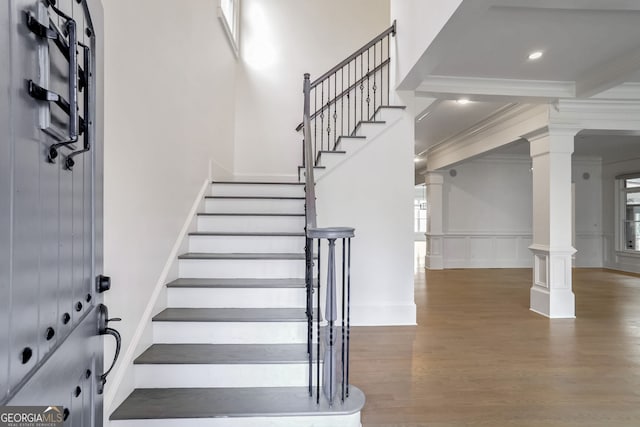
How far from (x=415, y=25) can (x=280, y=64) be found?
2.93 meters

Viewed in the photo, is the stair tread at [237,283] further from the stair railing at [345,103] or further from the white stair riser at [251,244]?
the stair railing at [345,103]

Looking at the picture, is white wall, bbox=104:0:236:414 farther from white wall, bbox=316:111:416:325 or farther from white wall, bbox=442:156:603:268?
white wall, bbox=442:156:603:268

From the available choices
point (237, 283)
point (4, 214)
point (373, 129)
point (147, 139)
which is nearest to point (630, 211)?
point (373, 129)

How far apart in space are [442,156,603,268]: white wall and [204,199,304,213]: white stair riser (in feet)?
18.1

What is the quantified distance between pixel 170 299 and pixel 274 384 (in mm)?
1019

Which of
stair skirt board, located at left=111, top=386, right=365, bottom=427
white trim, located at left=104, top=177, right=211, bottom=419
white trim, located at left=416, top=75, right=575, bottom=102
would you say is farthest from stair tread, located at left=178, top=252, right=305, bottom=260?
white trim, located at left=416, top=75, right=575, bottom=102

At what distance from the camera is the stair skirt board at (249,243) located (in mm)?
2842

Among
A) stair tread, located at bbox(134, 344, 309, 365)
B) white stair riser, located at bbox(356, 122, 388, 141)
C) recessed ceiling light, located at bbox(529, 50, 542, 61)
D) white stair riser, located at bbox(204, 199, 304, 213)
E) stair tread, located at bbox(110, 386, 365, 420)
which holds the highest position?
recessed ceiling light, located at bbox(529, 50, 542, 61)

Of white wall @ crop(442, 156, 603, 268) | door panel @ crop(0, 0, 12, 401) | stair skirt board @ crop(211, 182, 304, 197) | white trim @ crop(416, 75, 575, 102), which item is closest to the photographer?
door panel @ crop(0, 0, 12, 401)

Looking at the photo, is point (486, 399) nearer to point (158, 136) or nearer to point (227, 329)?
point (227, 329)

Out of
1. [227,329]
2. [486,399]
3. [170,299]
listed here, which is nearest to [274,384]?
[227,329]

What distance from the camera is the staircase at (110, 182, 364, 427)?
1.61 meters

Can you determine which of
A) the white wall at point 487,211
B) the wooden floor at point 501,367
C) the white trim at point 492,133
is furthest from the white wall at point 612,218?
the white trim at point 492,133

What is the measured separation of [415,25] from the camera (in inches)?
111
